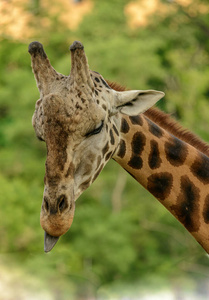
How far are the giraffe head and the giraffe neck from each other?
0.32 metres

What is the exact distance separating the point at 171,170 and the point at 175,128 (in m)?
0.50

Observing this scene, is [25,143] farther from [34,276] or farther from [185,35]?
[34,276]

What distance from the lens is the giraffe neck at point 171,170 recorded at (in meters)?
5.64

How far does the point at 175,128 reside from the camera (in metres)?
5.98

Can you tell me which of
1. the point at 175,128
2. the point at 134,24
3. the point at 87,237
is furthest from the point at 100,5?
the point at 175,128

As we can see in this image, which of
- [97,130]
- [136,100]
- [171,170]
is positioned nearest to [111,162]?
[171,170]

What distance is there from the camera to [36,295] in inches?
671

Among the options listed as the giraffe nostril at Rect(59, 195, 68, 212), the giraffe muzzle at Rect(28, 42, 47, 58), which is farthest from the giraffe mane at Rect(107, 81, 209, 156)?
the giraffe nostril at Rect(59, 195, 68, 212)

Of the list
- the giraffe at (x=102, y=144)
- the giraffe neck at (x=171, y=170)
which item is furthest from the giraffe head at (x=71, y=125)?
the giraffe neck at (x=171, y=170)

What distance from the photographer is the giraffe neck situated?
5.64 m

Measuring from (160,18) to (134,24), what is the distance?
263cm

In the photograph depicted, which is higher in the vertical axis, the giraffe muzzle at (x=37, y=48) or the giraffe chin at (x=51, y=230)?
the giraffe muzzle at (x=37, y=48)

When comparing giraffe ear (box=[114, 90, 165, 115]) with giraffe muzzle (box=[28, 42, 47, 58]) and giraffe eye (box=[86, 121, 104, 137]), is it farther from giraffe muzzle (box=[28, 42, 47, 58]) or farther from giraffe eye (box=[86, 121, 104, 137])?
giraffe muzzle (box=[28, 42, 47, 58])

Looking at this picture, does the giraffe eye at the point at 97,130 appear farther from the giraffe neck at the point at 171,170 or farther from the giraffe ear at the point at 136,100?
the giraffe neck at the point at 171,170
